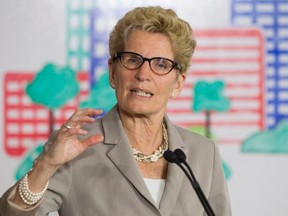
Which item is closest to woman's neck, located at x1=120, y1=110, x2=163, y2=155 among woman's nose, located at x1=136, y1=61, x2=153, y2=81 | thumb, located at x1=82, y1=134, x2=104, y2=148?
woman's nose, located at x1=136, y1=61, x2=153, y2=81

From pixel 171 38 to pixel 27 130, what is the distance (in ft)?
4.10

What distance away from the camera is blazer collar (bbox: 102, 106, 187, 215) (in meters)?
1.76

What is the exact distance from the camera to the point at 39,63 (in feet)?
9.36

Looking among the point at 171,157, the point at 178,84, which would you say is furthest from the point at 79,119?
the point at 178,84

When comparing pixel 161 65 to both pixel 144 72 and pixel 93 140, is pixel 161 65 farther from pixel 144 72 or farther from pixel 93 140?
pixel 93 140

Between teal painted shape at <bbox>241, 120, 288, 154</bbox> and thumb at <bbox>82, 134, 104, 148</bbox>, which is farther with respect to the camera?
teal painted shape at <bbox>241, 120, 288, 154</bbox>

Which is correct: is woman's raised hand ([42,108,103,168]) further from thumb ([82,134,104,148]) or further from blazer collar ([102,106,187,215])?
blazer collar ([102,106,187,215])

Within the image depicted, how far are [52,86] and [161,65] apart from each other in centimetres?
117

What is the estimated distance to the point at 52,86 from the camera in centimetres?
289

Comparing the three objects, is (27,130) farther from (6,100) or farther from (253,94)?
(253,94)

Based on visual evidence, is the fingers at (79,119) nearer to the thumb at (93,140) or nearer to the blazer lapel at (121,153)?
the thumb at (93,140)

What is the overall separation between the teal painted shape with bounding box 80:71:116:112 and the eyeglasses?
106 cm

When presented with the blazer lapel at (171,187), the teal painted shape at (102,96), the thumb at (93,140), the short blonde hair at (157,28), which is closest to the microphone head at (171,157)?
the thumb at (93,140)

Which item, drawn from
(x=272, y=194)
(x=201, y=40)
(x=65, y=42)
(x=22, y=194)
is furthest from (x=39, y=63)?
(x=22, y=194)
